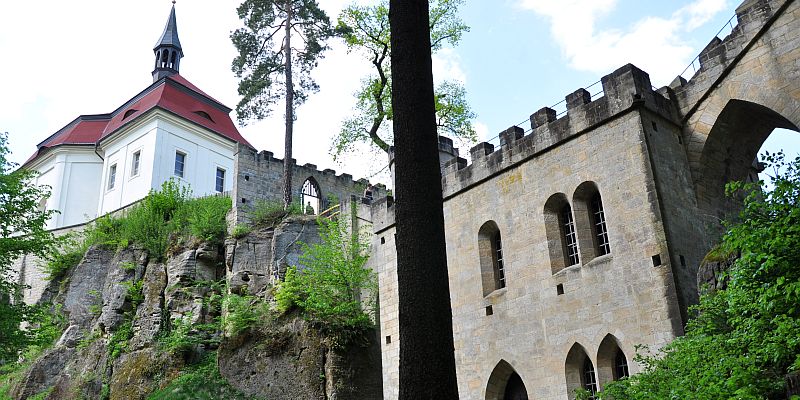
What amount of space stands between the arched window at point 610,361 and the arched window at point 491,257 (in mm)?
3296

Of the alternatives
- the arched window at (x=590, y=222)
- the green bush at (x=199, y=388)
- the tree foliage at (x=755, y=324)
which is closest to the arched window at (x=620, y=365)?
the arched window at (x=590, y=222)

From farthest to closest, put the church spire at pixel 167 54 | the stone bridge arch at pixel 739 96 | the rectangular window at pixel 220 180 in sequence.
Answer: the church spire at pixel 167 54 < the rectangular window at pixel 220 180 < the stone bridge arch at pixel 739 96

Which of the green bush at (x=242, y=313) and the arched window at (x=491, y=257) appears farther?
the green bush at (x=242, y=313)

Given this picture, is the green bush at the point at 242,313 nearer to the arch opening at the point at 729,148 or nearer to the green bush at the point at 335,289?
the green bush at the point at 335,289

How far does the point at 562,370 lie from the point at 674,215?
3872 mm

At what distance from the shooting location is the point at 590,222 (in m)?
15.2

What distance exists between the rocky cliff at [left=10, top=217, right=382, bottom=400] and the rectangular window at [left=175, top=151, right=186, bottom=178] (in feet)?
22.5

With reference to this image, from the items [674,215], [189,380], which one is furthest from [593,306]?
[189,380]

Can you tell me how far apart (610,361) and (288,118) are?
61.2 ft

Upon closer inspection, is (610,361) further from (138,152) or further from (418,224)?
(138,152)

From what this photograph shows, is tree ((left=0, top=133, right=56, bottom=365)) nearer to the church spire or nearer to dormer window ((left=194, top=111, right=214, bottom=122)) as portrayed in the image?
dormer window ((left=194, top=111, right=214, bottom=122))

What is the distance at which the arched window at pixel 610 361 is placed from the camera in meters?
13.8

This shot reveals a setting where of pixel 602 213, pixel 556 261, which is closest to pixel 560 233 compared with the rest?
pixel 556 261

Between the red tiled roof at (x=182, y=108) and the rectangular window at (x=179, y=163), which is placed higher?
the red tiled roof at (x=182, y=108)
